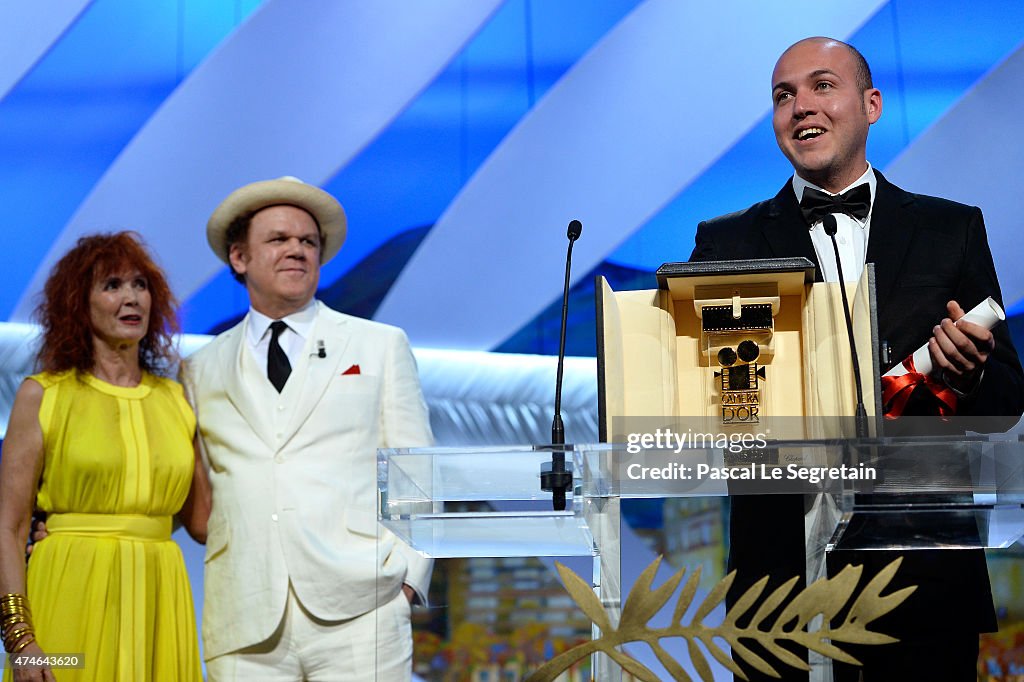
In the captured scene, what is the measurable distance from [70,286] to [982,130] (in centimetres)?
266

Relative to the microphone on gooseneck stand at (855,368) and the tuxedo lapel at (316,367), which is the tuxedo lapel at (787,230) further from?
the tuxedo lapel at (316,367)

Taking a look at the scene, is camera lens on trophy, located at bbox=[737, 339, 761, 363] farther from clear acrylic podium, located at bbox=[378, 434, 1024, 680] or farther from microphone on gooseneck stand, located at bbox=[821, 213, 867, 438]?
clear acrylic podium, located at bbox=[378, 434, 1024, 680]

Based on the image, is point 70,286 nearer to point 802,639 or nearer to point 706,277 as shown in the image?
point 706,277

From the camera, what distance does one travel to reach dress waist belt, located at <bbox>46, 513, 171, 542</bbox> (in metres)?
2.96

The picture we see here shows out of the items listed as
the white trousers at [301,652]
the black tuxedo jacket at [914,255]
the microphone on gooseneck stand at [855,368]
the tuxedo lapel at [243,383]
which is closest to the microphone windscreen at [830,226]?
the microphone on gooseneck stand at [855,368]

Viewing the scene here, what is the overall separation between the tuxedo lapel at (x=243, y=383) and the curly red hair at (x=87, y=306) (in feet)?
0.50

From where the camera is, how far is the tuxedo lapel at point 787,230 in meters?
2.47

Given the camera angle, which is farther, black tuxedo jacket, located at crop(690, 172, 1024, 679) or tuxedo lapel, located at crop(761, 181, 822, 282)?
tuxedo lapel, located at crop(761, 181, 822, 282)

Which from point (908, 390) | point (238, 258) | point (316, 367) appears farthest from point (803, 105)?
point (238, 258)

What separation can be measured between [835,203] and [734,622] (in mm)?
1243

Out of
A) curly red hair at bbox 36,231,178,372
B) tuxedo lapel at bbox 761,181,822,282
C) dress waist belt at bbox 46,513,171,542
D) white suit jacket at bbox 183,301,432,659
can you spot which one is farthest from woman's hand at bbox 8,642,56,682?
tuxedo lapel at bbox 761,181,822,282

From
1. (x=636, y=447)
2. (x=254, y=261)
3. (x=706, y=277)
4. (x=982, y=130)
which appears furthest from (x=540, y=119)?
(x=636, y=447)

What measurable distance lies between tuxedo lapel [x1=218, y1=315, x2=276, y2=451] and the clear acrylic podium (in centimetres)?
156

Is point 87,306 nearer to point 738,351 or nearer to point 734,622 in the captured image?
point 738,351
